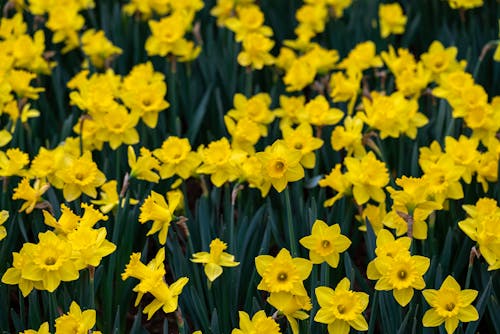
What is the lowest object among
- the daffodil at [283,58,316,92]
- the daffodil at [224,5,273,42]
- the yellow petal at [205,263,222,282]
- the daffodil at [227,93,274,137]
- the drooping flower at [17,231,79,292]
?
the yellow petal at [205,263,222,282]

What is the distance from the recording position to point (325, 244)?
179cm

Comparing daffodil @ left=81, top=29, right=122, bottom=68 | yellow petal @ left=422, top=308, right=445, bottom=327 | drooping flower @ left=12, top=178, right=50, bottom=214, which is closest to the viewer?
yellow petal @ left=422, top=308, right=445, bottom=327

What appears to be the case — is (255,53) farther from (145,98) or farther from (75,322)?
(75,322)

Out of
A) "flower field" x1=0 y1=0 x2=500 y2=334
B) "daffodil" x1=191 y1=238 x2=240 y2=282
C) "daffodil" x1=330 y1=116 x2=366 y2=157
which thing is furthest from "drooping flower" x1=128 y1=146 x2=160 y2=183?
"daffodil" x1=330 y1=116 x2=366 y2=157

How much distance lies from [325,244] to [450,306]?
313mm

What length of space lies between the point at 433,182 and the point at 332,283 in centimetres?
38

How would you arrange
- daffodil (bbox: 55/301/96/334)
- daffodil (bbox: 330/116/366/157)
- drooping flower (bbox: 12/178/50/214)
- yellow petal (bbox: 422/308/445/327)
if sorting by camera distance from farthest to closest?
daffodil (bbox: 330/116/366/157) → drooping flower (bbox: 12/178/50/214) → yellow petal (bbox: 422/308/445/327) → daffodil (bbox: 55/301/96/334)

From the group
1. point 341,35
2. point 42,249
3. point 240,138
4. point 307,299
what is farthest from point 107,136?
point 341,35

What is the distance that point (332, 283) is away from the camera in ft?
6.68

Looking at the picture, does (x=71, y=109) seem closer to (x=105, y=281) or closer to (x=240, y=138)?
(x=240, y=138)

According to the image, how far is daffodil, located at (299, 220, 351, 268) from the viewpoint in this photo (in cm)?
176

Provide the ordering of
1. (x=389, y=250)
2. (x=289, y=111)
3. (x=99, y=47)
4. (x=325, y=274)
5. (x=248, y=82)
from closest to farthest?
(x=389, y=250) → (x=325, y=274) → (x=289, y=111) → (x=248, y=82) → (x=99, y=47)

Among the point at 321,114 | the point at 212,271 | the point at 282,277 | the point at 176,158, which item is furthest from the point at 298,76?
the point at 282,277

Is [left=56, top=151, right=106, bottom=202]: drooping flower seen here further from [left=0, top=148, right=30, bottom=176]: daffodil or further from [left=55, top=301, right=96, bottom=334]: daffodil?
[left=55, top=301, right=96, bottom=334]: daffodil
